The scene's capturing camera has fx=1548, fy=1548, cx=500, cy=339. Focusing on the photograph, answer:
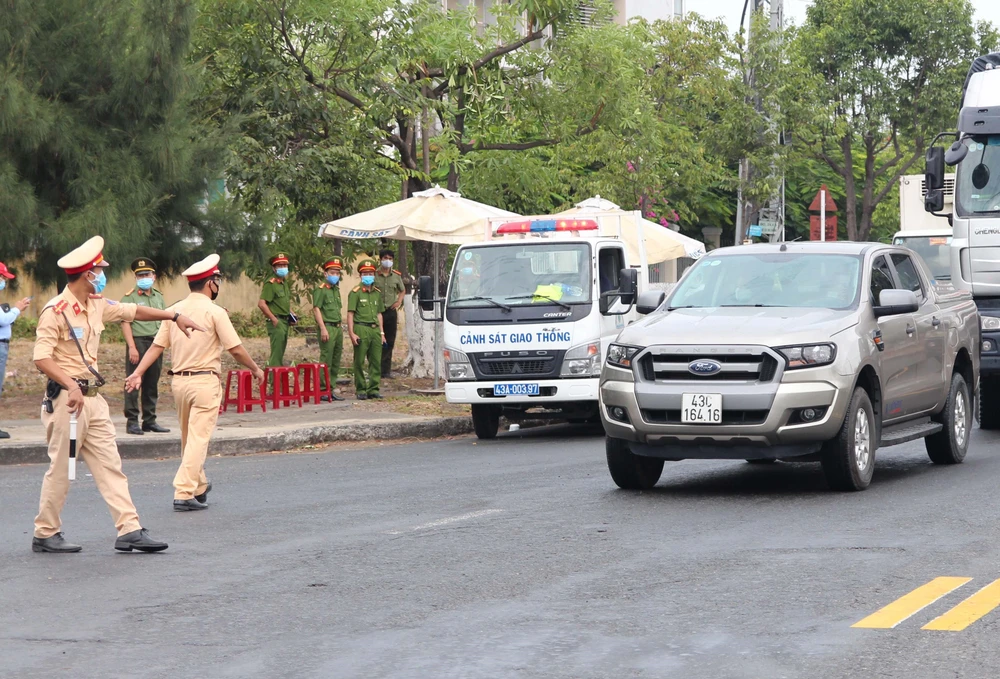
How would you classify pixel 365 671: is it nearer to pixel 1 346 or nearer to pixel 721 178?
pixel 1 346

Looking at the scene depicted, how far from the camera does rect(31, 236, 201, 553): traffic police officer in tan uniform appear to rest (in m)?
8.99

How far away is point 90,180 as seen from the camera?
1788 cm

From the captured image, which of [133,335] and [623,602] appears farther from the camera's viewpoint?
[133,335]

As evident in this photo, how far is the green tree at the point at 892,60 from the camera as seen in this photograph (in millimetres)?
37906

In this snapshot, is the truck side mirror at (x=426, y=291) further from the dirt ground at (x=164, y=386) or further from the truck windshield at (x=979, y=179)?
the truck windshield at (x=979, y=179)

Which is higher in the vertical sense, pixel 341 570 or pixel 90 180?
pixel 90 180

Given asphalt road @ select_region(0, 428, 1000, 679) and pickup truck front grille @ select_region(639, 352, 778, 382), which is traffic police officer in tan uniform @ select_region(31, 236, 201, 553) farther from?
pickup truck front grille @ select_region(639, 352, 778, 382)

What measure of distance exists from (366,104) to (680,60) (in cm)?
1563

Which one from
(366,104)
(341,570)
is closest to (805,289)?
(341,570)

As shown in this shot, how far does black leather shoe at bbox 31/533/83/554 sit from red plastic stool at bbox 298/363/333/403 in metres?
10.5

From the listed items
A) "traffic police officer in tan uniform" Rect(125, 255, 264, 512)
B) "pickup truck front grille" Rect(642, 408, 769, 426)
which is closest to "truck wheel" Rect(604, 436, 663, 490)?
"pickup truck front grille" Rect(642, 408, 769, 426)

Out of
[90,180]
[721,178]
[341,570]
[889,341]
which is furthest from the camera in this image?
[721,178]

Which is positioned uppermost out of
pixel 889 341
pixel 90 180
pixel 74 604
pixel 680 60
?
pixel 680 60

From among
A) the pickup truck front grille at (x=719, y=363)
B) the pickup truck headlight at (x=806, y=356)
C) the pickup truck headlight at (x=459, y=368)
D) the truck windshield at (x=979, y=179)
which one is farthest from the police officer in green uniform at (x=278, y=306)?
the pickup truck headlight at (x=806, y=356)
